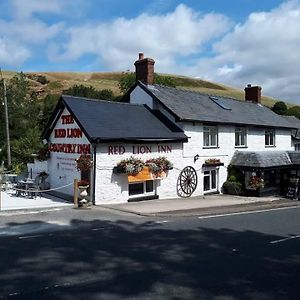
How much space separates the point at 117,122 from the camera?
2209 centimetres

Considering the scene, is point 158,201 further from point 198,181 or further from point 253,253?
point 253,253

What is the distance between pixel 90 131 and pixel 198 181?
8.35 m

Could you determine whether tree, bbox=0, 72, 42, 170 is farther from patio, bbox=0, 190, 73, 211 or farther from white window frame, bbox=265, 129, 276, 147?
white window frame, bbox=265, 129, 276, 147

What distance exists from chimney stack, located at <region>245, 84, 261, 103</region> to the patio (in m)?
22.0

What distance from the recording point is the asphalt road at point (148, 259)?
7.75m

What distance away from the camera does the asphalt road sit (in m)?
7.75

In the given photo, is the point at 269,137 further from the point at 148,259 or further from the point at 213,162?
the point at 148,259

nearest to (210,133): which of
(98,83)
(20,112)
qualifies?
(20,112)

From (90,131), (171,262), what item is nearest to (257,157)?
(90,131)

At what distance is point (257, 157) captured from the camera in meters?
27.2

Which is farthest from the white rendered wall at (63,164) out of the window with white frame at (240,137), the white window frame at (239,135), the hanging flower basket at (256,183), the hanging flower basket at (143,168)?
the window with white frame at (240,137)

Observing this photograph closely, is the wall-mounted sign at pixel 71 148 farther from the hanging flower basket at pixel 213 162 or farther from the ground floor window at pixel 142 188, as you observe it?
the hanging flower basket at pixel 213 162

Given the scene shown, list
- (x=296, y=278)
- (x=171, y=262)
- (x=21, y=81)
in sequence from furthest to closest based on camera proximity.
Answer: (x=21, y=81) < (x=171, y=262) < (x=296, y=278)

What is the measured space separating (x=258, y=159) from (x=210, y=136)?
3470 mm
